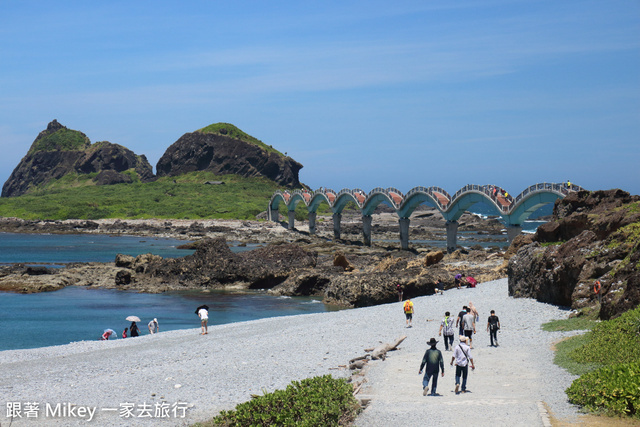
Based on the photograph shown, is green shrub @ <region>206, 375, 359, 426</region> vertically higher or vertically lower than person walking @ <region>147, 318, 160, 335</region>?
A: higher

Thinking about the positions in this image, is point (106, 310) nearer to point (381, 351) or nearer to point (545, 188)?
point (381, 351)

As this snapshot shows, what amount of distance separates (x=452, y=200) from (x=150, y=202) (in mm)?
109980

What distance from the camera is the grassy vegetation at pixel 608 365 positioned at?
11.8m

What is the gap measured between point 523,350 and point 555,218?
16.6m

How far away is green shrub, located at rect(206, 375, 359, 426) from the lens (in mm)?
12711

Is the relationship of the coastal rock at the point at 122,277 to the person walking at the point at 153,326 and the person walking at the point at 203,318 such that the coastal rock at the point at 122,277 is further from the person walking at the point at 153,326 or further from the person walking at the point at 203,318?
the person walking at the point at 203,318

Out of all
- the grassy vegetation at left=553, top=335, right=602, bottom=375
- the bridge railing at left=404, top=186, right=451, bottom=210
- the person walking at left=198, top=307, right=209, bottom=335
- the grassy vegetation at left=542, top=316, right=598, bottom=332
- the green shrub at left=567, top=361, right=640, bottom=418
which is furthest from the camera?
the bridge railing at left=404, top=186, right=451, bottom=210

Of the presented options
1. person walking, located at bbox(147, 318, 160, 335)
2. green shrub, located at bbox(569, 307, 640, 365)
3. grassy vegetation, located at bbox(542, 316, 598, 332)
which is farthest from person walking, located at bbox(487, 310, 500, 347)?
person walking, located at bbox(147, 318, 160, 335)

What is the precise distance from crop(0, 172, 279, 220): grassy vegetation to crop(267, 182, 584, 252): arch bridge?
41.3 metres

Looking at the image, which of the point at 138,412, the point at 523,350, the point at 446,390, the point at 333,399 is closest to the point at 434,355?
the point at 446,390

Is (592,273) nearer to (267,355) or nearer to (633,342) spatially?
(633,342)

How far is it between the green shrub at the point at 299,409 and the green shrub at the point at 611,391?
4957 millimetres

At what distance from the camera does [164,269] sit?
5197 centimetres

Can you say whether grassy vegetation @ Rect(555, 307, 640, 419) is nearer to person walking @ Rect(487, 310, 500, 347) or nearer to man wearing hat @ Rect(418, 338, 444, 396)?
person walking @ Rect(487, 310, 500, 347)
